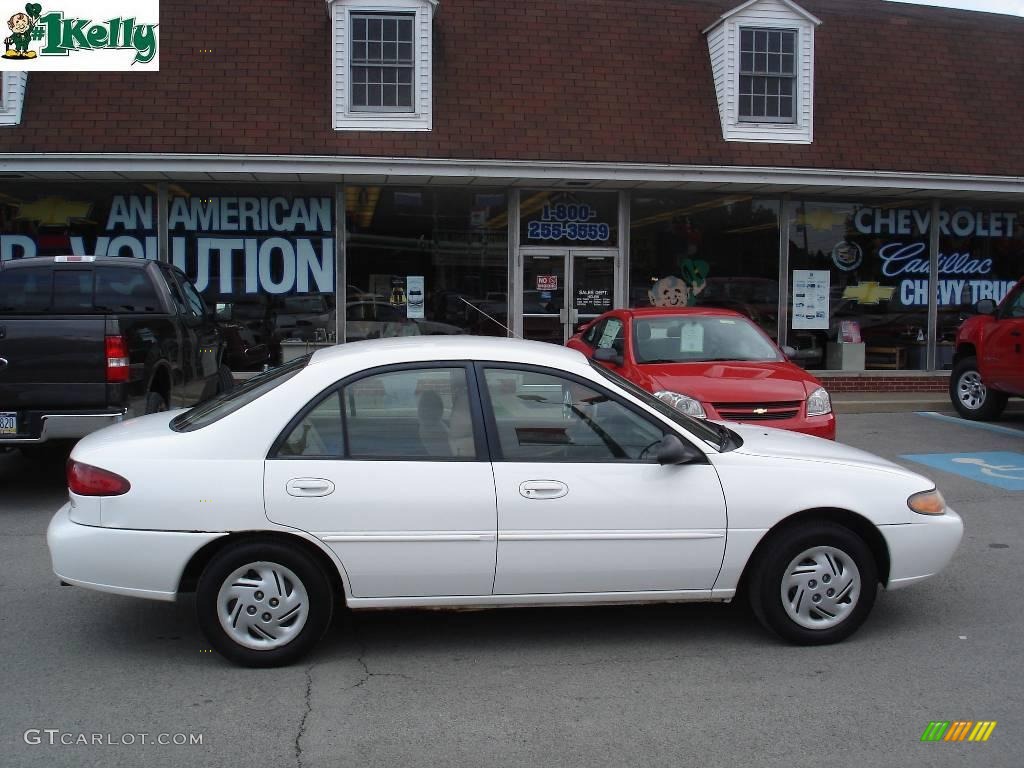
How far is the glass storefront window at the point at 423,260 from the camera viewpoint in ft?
48.3

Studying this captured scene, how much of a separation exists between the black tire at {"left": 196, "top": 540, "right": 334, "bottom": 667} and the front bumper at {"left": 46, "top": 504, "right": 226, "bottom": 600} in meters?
0.15

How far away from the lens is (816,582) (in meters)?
4.86

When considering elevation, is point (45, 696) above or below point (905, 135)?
below

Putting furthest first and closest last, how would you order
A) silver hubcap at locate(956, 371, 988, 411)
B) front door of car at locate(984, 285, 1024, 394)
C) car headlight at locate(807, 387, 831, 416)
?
silver hubcap at locate(956, 371, 988, 411) < front door of car at locate(984, 285, 1024, 394) < car headlight at locate(807, 387, 831, 416)

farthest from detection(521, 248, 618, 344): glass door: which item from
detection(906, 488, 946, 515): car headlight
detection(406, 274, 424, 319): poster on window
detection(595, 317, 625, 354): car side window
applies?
detection(906, 488, 946, 515): car headlight

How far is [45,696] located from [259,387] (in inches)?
67.3

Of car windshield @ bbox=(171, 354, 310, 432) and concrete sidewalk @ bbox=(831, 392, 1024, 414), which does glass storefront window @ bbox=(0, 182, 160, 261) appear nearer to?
car windshield @ bbox=(171, 354, 310, 432)

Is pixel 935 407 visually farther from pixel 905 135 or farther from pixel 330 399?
pixel 330 399

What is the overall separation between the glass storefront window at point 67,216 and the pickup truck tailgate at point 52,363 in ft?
23.1

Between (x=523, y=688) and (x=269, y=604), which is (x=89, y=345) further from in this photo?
(x=523, y=688)

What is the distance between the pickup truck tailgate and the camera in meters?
7.58

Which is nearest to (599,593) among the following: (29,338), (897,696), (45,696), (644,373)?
(897,696)

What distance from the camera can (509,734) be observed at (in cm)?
399

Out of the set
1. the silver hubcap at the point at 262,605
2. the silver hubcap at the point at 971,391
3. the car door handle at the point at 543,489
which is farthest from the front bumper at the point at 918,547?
the silver hubcap at the point at 971,391
